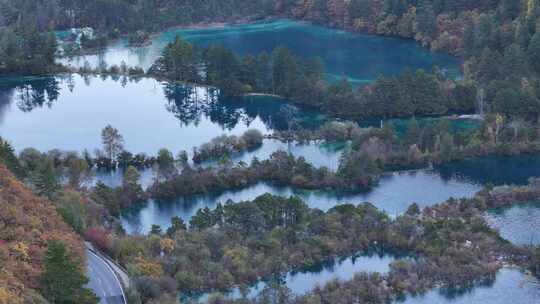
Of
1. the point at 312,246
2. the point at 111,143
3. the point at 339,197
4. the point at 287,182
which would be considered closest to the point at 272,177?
the point at 287,182

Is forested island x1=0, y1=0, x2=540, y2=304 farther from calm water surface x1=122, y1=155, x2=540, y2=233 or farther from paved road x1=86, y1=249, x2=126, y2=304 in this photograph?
calm water surface x1=122, y1=155, x2=540, y2=233

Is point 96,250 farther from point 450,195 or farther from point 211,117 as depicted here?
point 211,117

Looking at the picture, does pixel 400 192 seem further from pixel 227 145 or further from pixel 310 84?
pixel 310 84

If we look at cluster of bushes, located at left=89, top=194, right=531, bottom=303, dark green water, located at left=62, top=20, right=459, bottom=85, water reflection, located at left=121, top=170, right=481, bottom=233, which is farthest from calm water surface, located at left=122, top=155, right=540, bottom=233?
dark green water, located at left=62, top=20, right=459, bottom=85

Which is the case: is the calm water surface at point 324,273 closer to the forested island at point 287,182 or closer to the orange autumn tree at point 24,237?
the forested island at point 287,182

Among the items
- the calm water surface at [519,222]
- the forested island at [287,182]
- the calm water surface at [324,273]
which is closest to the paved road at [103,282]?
the forested island at [287,182]
